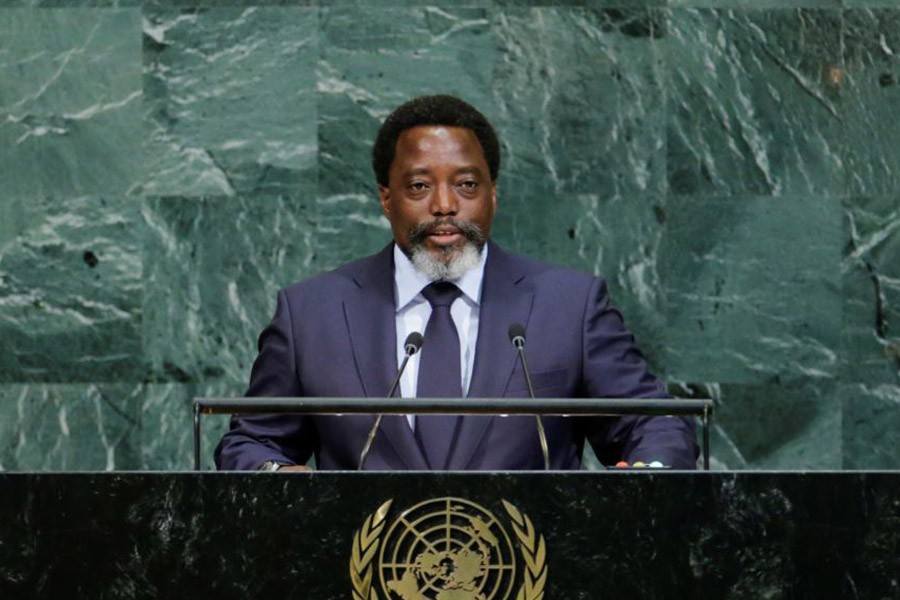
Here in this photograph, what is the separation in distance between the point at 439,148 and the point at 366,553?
191 cm

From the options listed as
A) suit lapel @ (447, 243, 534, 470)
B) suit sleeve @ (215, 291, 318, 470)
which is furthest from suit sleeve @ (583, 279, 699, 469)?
suit sleeve @ (215, 291, 318, 470)

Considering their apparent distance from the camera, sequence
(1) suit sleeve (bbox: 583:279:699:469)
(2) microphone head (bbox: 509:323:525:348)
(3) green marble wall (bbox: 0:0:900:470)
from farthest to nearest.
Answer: (3) green marble wall (bbox: 0:0:900:470) → (1) suit sleeve (bbox: 583:279:699:469) → (2) microphone head (bbox: 509:323:525:348)

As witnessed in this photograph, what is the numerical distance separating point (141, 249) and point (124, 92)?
559 millimetres

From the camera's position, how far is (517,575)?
352 centimetres

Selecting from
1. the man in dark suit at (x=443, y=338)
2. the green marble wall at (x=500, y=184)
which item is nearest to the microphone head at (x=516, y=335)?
the man in dark suit at (x=443, y=338)

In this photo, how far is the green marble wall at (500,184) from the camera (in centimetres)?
691

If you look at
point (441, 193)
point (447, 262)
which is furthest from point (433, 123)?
point (447, 262)

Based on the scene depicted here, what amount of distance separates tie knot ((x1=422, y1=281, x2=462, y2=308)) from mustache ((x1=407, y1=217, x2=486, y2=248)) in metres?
0.12

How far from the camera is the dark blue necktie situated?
4883 mm

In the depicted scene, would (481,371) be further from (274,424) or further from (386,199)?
(386,199)

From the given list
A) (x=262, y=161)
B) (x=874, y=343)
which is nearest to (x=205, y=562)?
(x=262, y=161)

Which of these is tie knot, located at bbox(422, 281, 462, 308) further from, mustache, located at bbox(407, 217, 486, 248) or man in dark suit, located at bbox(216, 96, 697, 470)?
mustache, located at bbox(407, 217, 486, 248)

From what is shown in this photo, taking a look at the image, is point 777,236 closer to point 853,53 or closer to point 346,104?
point 853,53

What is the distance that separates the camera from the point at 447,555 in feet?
11.5
